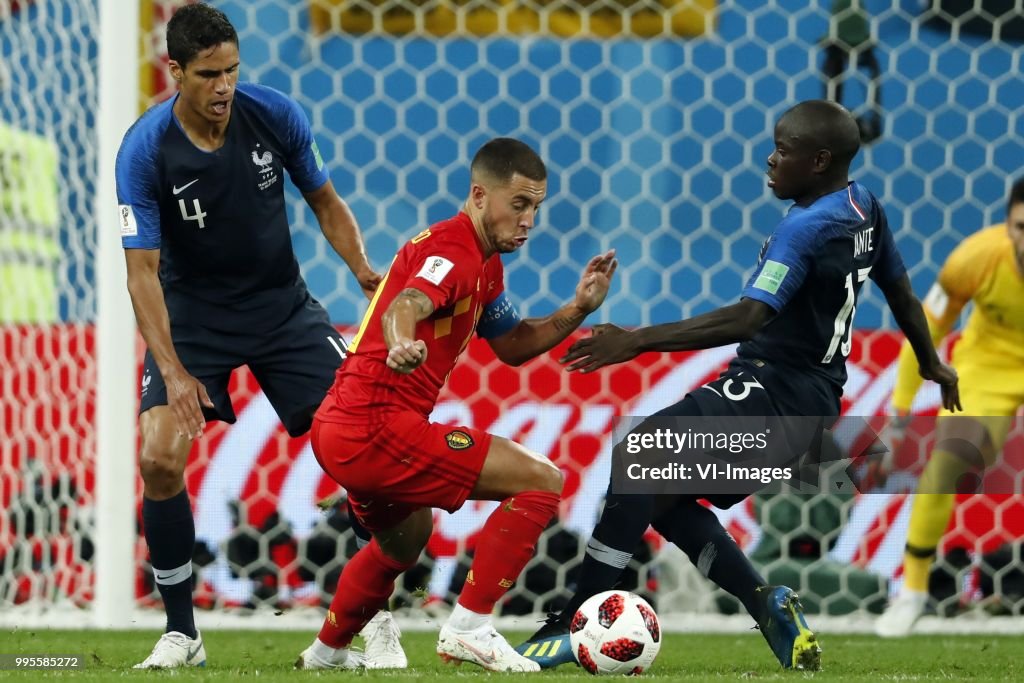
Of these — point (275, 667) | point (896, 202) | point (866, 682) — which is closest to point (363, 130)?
point (896, 202)

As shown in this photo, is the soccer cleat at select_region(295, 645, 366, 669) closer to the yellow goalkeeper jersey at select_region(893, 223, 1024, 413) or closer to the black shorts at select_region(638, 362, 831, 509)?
the black shorts at select_region(638, 362, 831, 509)

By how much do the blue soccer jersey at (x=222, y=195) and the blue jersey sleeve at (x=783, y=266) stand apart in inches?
53.0

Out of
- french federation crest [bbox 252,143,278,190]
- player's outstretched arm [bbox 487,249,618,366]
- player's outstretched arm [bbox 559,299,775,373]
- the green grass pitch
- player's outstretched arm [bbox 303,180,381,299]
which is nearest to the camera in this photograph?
the green grass pitch

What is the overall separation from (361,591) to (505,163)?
1166 mm

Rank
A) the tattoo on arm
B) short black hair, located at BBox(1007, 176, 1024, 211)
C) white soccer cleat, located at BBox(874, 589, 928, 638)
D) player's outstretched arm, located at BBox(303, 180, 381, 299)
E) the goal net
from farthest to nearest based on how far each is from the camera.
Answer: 1. the goal net
2. white soccer cleat, located at BBox(874, 589, 928, 638)
3. short black hair, located at BBox(1007, 176, 1024, 211)
4. player's outstretched arm, located at BBox(303, 180, 381, 299)
5. the tattoo on arm

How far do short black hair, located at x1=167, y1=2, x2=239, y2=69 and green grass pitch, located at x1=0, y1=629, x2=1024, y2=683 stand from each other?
1613 mm

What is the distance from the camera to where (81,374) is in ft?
20.5

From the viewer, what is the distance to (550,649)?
399cm

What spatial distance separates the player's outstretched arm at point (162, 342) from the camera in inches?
157

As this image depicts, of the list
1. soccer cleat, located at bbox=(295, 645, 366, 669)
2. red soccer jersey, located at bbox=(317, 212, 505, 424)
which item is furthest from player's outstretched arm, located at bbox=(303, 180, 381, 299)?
soccer cleat, located at bbox=(295, 645, 366, 669)

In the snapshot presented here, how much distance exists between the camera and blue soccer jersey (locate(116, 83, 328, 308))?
418 cm

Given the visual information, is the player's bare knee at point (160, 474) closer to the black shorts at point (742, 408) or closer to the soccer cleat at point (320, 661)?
the soccer cleat at point (320, 661)

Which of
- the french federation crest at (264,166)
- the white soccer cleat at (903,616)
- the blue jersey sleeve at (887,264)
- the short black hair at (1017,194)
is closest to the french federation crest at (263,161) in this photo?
the french federation crest at (264,166)

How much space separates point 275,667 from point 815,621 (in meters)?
→ 2.52
